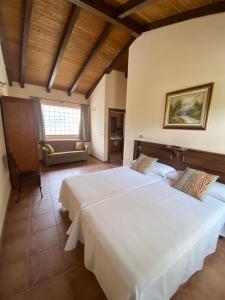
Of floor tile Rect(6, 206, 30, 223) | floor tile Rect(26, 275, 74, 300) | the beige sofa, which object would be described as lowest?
A: floor tile Rect(26, 275, 74, 300)

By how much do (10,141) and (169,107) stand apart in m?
3.38

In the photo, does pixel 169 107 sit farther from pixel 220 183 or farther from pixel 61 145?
pixel 61 145

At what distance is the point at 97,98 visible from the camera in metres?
5.36

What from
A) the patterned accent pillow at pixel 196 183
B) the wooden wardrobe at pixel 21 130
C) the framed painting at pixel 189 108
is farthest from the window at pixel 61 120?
the patterned accent pillow at pixel 196 183

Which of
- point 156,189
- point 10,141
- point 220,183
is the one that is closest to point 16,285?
point 156,189

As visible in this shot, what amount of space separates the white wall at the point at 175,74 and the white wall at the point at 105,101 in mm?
1387

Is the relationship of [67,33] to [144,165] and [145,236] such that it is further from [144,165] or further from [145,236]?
[145,236]

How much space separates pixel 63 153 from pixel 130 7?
162 inches

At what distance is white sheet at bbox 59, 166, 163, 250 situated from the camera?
5.27ft

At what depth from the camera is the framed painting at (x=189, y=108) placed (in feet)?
7.25

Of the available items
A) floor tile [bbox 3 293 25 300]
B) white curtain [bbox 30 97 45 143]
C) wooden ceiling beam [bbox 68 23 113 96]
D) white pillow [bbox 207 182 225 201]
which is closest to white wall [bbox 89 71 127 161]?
wooden ceiling beam [bbox 68 23 113 96]

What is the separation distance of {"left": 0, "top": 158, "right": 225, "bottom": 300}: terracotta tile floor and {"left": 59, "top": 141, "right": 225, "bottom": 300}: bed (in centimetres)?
16

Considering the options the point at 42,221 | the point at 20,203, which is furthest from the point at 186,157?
the point at 20,203

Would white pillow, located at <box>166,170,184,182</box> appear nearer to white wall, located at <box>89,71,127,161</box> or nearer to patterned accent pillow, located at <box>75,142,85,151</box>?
white wall, located at <box>89,71,127,161</box>
